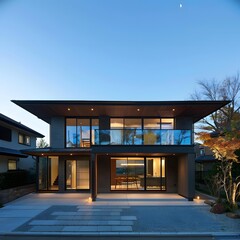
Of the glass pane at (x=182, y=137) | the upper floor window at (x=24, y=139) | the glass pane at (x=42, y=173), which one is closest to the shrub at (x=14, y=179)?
the glass pane at (x=42, y=173)

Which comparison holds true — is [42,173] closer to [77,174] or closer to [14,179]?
[14,179]

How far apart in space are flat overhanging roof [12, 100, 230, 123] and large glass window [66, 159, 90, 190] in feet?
11.5

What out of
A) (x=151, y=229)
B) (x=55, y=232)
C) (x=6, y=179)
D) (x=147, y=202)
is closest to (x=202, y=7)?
(x=151, y=229)

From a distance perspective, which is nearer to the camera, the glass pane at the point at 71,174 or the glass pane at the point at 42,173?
the glass pane at the point at 71,174

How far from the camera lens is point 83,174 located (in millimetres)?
20547

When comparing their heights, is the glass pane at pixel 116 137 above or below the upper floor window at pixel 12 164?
above

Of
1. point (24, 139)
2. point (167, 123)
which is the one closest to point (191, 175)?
point (167, 123)

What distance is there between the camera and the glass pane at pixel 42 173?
2062 cm

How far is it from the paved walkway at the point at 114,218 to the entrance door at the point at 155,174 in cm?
352

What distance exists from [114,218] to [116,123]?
973 centimetres

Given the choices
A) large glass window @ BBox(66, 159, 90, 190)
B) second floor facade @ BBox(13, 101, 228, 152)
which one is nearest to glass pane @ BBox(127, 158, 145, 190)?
second floor facade @ BBox(13, 101, 228, 152)

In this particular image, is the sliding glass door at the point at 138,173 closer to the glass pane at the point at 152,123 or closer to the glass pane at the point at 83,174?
the glass pane at the point at 83,174

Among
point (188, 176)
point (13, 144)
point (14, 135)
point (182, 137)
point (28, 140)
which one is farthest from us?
point (28, 140)

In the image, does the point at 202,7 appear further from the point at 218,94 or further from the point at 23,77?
the point at 218,94
